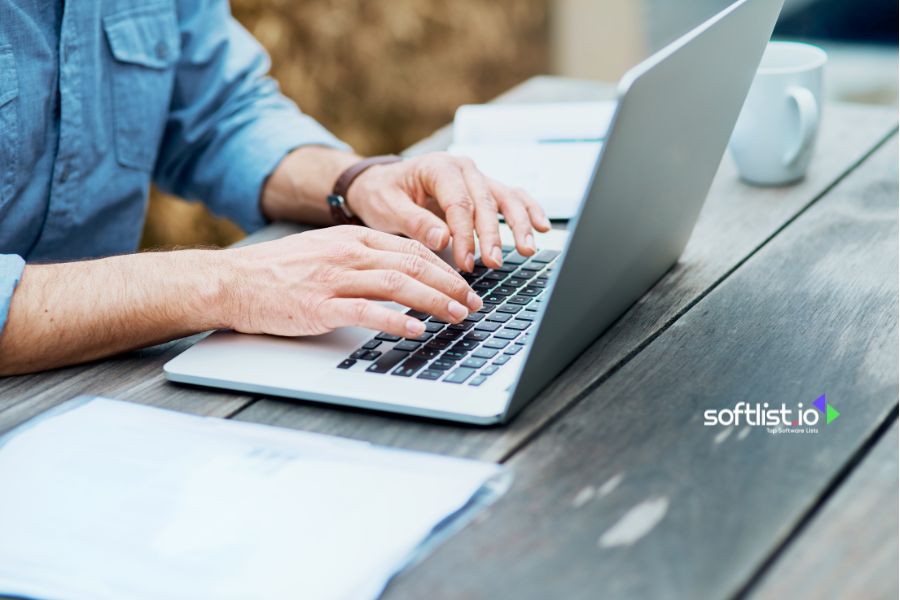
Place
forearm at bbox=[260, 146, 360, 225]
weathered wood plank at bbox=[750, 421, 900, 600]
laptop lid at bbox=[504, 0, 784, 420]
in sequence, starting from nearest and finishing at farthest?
weathered wood plank at bbox=[750, 421, 900, 600], laptop lid at bbox=[504, 0, 784, 420], forearm at bbox=[260, 146, 360, 225]

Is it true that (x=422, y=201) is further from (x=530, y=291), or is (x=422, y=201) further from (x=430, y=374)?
(x=430, y=374)

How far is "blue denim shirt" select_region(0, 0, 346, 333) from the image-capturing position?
107cm

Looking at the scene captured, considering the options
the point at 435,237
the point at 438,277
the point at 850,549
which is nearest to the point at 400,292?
the point at 438,277

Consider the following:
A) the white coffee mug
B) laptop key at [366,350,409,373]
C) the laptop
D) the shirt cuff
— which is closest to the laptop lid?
the laptop

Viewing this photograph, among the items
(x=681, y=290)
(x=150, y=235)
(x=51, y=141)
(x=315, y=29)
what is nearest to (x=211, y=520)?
(x=681, y=290)

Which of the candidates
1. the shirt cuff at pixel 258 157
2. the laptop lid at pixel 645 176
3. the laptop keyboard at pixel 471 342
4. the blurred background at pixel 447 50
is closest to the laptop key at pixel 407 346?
the laptop keyboard at pixel 471 342

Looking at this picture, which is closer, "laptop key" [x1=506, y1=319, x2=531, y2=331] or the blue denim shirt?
"laptop key" [x1=506, y1=319, x2=531, y2=331]

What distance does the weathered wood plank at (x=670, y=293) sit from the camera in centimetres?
68

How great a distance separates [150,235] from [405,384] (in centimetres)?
173

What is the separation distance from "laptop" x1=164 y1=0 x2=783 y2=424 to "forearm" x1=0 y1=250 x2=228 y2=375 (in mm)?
39

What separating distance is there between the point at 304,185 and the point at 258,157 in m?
0.11

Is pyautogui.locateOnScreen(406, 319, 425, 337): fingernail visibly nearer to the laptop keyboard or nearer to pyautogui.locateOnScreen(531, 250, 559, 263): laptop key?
the laptop keyboard

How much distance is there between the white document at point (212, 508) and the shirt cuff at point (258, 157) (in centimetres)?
54

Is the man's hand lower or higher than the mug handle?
lower
